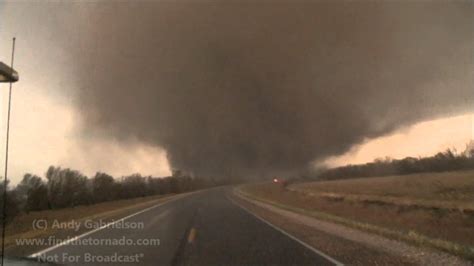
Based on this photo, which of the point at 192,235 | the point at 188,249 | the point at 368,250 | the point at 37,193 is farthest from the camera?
the point at 37,193

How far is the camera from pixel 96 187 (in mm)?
61250

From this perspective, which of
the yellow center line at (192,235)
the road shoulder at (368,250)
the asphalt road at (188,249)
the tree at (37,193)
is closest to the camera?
the asphalt road at (188,249)

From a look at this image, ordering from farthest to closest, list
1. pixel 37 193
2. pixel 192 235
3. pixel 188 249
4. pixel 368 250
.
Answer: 1. pixel 37 193
2. pixel 192 235
3. pixel 368 250
4. pixel 188 249

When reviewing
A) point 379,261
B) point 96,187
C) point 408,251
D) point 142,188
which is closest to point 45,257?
point 379,261

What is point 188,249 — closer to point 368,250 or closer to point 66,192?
point 368,250

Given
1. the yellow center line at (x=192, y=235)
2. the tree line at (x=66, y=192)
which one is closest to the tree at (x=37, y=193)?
the tree line at (x=66, y=192)

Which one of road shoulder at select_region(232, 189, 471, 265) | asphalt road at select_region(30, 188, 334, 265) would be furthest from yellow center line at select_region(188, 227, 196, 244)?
road shoulder at select_region(232, 189, 471, 265)

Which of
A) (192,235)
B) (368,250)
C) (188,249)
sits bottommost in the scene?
(368,250)

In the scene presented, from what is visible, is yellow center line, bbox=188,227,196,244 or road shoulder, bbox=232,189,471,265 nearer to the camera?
road shoulder, bbox=232,189,471,265

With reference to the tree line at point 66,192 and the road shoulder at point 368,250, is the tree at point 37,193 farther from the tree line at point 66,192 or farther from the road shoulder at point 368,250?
the road shoulder at point 368,250

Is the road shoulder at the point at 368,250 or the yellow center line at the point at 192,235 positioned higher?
the yellow center line at the point at 192,235

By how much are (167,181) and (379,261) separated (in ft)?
353

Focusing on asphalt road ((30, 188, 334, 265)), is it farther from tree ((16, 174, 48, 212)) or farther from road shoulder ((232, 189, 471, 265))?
tree ((16, 174, 48, 212))

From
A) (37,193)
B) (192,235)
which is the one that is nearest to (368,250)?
(192,235)
